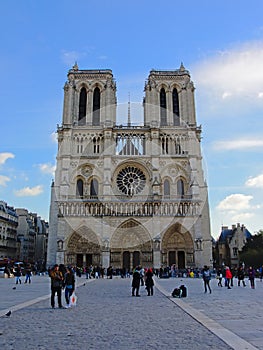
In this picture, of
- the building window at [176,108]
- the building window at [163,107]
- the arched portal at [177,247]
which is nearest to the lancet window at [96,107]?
the building window at [163,107]

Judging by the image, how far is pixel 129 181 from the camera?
36.5 meters

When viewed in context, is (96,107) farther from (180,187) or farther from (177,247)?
(177,247)

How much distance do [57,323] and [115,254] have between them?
27.8 metres

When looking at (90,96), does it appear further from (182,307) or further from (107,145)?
(182,307)

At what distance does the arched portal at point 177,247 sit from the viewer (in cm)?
3366

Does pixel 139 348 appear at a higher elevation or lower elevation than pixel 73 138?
lower

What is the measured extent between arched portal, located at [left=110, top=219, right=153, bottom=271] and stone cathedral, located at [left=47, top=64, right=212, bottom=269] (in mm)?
92

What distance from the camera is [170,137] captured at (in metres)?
37.5

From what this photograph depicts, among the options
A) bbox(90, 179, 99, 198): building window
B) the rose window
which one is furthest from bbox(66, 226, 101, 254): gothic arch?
the rose window

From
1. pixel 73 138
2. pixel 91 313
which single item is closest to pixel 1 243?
pixel 73 138

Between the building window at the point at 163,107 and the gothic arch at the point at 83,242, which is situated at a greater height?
the building window at the point at 163,107

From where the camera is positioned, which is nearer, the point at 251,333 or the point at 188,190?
the point at 251,333

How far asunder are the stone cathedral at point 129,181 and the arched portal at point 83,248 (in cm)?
9

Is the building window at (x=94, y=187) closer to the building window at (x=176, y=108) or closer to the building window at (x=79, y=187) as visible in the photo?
the building window at (x=79, y=187)
